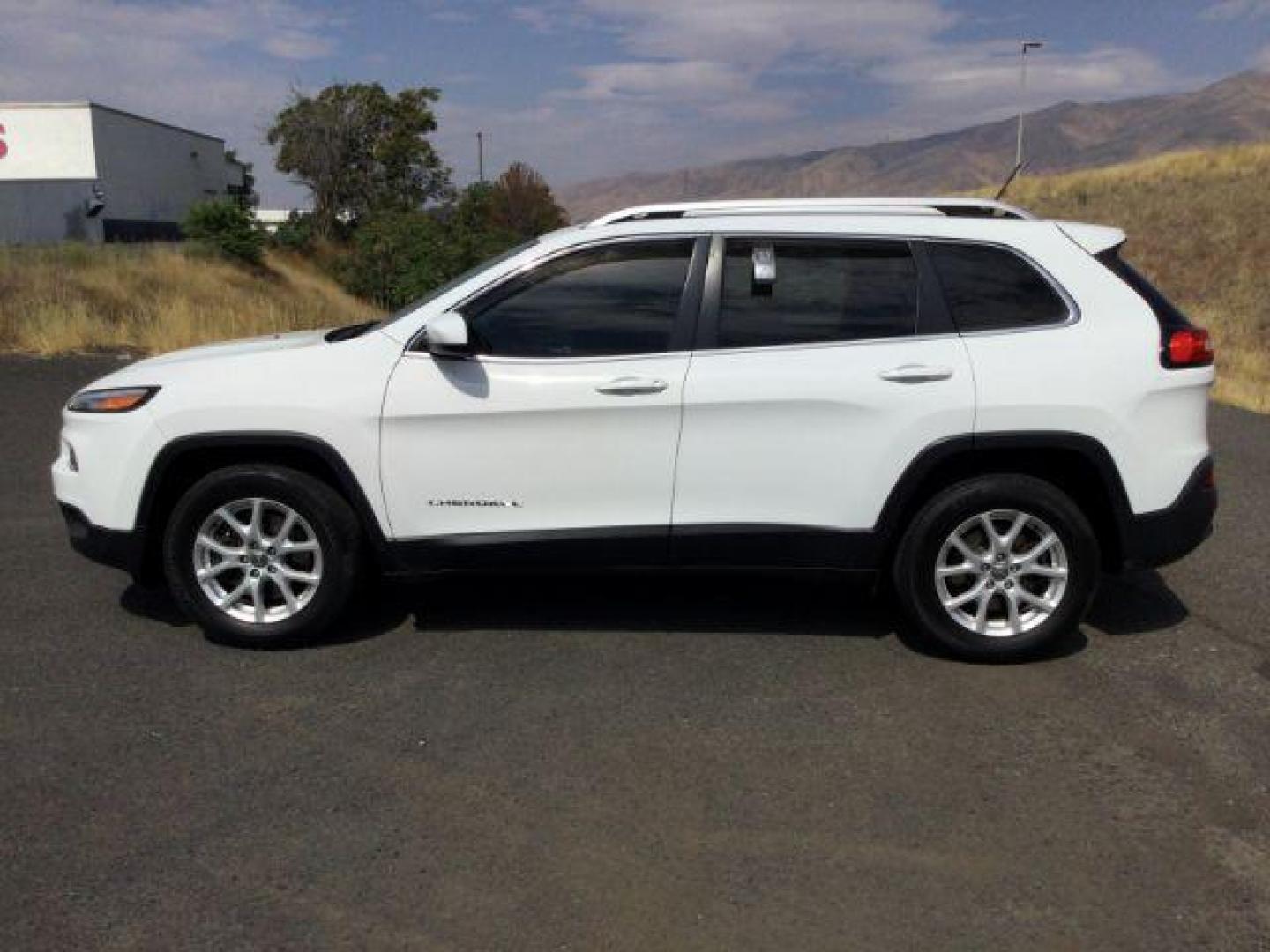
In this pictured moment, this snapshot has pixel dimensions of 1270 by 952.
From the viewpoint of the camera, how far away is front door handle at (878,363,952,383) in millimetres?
4496

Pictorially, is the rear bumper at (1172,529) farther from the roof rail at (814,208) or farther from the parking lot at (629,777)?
the roof rail at (814,208)

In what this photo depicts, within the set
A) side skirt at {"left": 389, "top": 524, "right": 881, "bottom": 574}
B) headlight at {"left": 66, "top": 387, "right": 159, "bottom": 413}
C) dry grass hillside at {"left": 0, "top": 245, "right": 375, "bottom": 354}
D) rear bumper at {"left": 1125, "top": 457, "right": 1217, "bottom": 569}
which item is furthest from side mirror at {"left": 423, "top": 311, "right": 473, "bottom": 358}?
dry grass hillside at {"left": 0, "top": 245, "right": 375, "bottom": 354}

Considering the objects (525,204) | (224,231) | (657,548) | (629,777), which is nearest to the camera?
(629,777)

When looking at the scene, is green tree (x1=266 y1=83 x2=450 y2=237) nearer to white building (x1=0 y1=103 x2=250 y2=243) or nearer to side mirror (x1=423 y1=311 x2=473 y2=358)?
white building (x1=0 y1=103 x2=250 y2=243)

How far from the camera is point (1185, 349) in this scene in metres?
4.55

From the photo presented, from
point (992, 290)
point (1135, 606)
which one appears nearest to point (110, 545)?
point (992, 290)

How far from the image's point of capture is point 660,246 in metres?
4.70

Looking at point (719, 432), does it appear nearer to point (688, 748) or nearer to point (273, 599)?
point (688, 748)

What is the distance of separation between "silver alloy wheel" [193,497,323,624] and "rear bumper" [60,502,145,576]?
239mm

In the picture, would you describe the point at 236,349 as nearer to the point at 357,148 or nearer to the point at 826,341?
the point at 826,341

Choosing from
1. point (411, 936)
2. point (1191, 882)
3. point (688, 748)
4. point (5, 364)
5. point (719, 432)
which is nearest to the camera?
point (411, 936)

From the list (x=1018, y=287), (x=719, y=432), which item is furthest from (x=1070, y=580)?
(x=719, y=432)

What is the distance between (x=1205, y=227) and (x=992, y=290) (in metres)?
36.6

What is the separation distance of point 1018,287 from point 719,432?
4.46ft
